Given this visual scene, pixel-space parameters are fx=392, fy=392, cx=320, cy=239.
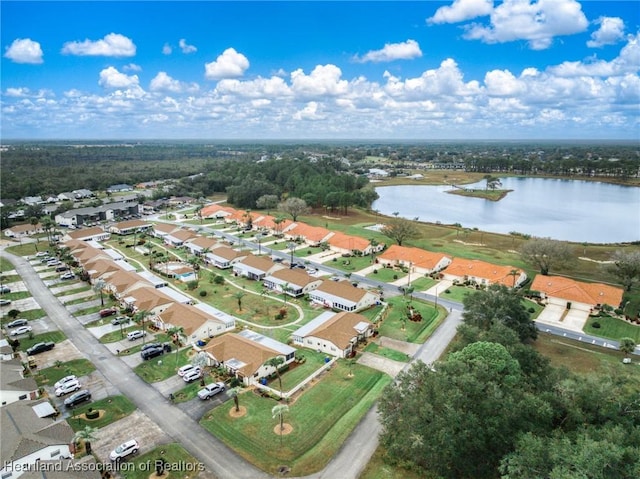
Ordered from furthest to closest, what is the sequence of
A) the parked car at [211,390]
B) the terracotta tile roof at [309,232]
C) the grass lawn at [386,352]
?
the terracotta tile roof at [309,232] → the grass lawn at [386,352] → the parked car at [211,390]

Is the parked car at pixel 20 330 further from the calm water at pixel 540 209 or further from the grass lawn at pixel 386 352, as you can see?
the calm water at pixel 540 209

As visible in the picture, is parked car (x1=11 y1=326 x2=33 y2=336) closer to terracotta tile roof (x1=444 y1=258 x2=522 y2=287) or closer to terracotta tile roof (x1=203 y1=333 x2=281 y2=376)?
terracotta tile roof (x1=203 y1=333 x2=281 y2=376)

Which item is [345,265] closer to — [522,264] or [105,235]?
[522,264]

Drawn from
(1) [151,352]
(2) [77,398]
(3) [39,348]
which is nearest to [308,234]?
(1) [151,352]

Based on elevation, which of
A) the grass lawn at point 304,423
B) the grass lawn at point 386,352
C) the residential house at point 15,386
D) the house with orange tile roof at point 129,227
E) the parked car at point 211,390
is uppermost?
the house with orange tile roof at point 129,227

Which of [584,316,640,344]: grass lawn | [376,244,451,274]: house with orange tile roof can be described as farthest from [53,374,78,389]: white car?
[584,316,640,344]: grass lawn

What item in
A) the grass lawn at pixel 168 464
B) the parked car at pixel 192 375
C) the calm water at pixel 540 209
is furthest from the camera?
the calm water at pixel 540 209

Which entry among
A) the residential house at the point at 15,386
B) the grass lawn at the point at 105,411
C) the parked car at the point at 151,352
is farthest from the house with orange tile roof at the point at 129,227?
the grass lawn at the point at 105,411
